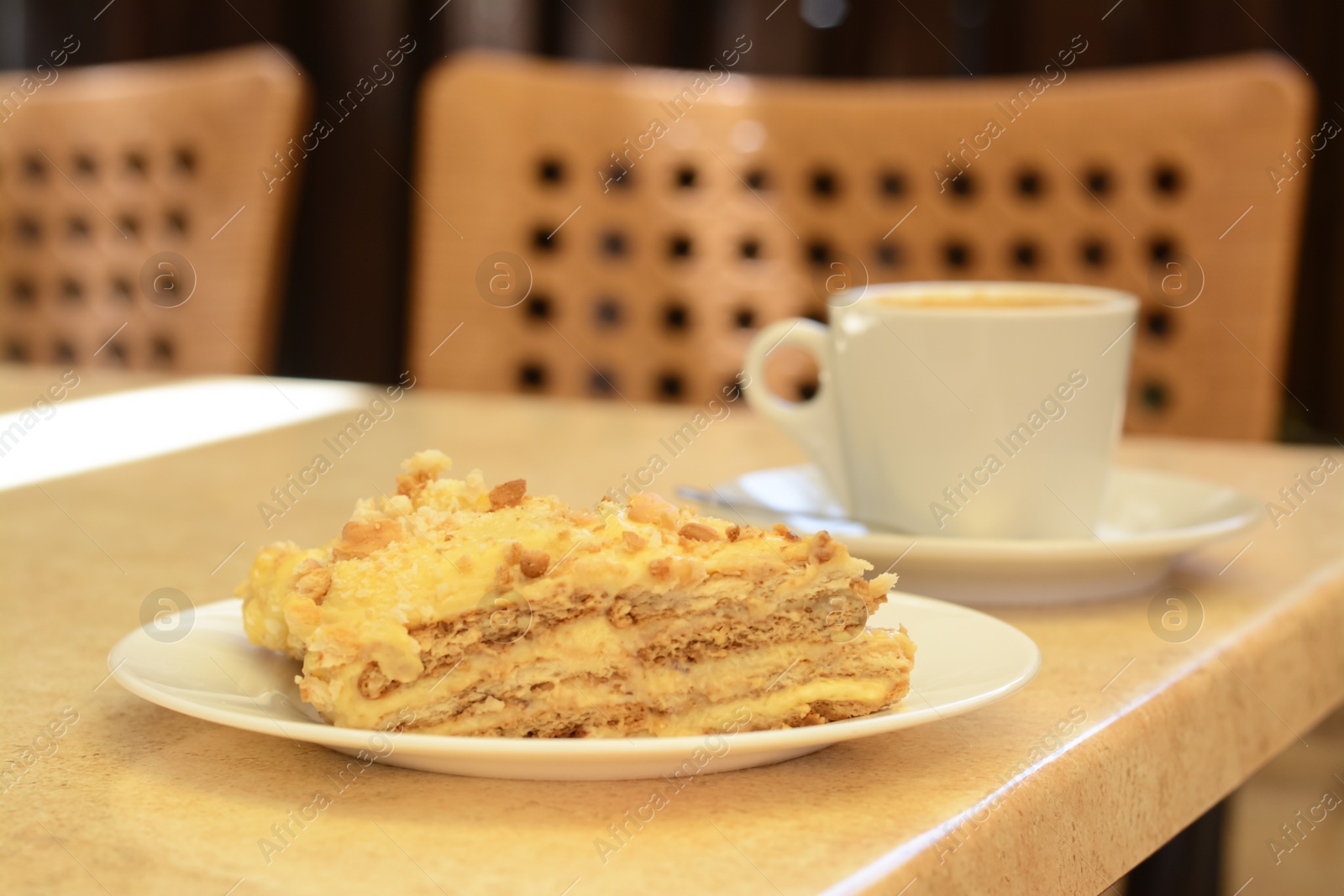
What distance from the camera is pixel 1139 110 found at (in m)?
1.46

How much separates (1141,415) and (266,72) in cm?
110

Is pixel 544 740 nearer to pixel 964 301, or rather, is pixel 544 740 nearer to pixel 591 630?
pixel 591 630

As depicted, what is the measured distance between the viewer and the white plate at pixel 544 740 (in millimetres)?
412

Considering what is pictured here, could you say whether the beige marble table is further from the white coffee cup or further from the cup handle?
the cup handle

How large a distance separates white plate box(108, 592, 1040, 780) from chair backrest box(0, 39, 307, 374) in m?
1.20

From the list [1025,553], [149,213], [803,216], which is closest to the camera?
[1025,553]

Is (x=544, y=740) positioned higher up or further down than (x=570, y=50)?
further down

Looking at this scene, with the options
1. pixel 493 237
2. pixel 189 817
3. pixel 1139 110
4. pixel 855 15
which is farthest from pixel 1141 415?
pixel 189 817

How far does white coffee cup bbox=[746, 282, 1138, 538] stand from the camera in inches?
Result: 29.2

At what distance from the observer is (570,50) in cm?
238

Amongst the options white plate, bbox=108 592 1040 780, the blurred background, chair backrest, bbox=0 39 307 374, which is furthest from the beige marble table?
the blurred background

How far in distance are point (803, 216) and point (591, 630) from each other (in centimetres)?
121

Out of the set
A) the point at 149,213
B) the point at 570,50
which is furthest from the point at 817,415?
the point at 570,50

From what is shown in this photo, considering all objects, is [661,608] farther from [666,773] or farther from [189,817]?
[189,817]
